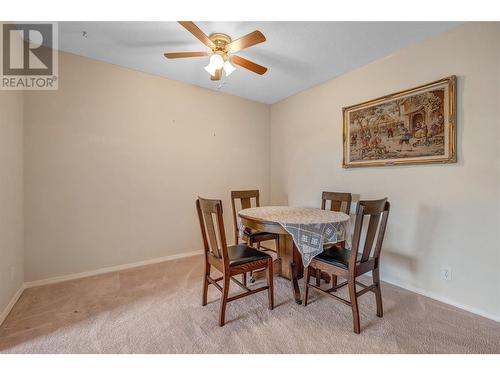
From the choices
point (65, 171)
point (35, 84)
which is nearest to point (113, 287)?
point (65, 171)

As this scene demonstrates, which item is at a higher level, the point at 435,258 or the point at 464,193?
the point at 464,193

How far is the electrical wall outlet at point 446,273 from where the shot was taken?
2.04 metres

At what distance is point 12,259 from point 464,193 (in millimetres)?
4030

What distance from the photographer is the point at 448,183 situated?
2039mm

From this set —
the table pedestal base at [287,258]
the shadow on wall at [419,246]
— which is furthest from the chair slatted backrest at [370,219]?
the shadow on wall at [419,246]

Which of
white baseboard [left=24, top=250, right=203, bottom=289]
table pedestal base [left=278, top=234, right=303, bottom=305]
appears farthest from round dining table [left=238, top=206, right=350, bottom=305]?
white baseboard [left=24, top=250, right=203, bottom=289]

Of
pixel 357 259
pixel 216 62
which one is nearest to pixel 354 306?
pixel 357 259

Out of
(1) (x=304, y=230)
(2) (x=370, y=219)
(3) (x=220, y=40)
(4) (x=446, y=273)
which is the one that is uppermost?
(3) (x=220, y=40)

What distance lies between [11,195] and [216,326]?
2111 mm

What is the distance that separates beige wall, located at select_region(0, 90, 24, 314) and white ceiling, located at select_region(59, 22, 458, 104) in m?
0.87

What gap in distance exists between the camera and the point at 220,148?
357cm

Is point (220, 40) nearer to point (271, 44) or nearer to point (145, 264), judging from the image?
point (271, 44)
